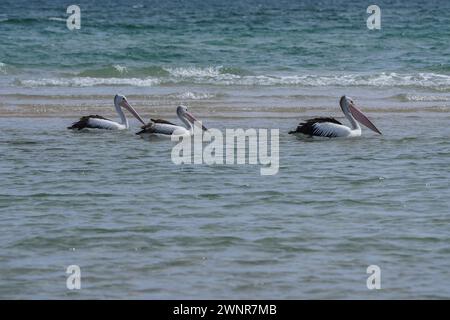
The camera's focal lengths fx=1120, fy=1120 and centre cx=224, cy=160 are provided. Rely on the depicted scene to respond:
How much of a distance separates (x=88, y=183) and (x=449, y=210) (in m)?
2.77

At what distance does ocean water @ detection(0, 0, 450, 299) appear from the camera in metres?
5.89

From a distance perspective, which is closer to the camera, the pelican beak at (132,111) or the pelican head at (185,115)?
the pelican head at (185,115)

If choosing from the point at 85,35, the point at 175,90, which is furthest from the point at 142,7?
the point at 175,90

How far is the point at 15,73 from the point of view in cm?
2092

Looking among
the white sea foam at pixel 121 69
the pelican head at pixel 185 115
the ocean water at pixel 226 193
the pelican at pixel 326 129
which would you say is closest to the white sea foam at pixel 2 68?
the ocean water at pixel 226 193

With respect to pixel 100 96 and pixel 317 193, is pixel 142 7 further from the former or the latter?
pixel 317 193

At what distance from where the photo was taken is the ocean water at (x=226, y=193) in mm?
5887

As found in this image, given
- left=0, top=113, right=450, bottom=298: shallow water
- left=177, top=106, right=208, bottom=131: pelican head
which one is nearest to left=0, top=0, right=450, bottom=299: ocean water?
left=0, top=113, right=450, bottom=298: shallow water

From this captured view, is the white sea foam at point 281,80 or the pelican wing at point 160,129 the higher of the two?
the white sea foam at point 281,80

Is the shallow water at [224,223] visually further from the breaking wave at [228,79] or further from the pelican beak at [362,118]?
the breaking wave at [228,79]

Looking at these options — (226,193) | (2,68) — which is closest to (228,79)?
(2,68)

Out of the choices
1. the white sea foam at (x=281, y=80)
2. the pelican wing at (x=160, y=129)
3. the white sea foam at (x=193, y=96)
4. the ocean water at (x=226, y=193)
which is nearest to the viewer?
the ocean water at (x=226, y=193)

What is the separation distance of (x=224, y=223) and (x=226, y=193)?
108cm

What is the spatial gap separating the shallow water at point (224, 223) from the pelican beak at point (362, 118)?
1.27m
